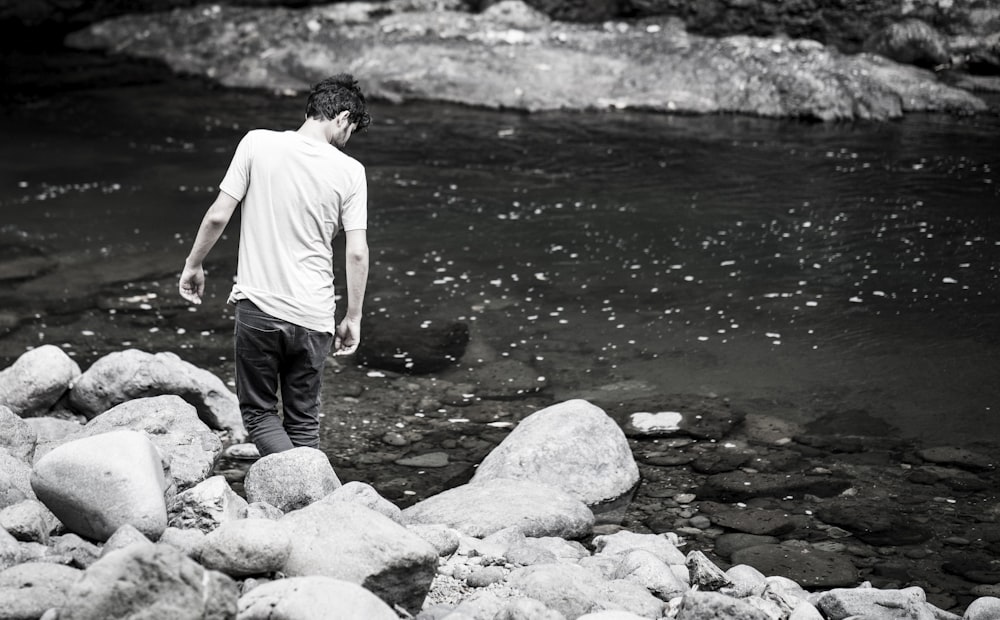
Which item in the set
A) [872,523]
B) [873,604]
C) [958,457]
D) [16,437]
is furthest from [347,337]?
[958,457]

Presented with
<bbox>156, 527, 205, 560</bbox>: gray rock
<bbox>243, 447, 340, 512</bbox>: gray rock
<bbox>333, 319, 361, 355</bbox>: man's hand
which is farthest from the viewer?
<bbox>333, 319, 361, 355</bbox>: man's hand

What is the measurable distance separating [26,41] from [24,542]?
81.8 feet

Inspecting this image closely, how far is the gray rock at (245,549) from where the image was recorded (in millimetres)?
3721

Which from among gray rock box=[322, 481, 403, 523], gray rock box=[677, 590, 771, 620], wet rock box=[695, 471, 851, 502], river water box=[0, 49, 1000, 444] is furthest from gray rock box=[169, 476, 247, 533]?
river water box=[0, 49, 1000, 444]

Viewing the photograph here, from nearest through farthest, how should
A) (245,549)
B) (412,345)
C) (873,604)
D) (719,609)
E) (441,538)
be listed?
(245,549) → (719,609) → (873,604) → (441,538) → (412,345)

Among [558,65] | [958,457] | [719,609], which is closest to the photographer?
[719,609]

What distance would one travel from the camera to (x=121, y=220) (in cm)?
1192

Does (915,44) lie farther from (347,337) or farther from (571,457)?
(347,337)

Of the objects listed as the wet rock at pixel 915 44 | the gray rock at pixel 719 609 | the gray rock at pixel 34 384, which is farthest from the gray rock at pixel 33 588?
the wet rock at pixel 915 44

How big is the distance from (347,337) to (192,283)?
83 cm

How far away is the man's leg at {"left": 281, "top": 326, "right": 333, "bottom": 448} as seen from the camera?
5.25m

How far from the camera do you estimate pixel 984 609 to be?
4.41 meters

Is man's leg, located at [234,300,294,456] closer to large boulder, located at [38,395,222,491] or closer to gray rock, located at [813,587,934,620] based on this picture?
large boulder, located at [38,395,222,491]

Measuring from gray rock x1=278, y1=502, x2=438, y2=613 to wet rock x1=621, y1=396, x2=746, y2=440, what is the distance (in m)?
3.09
